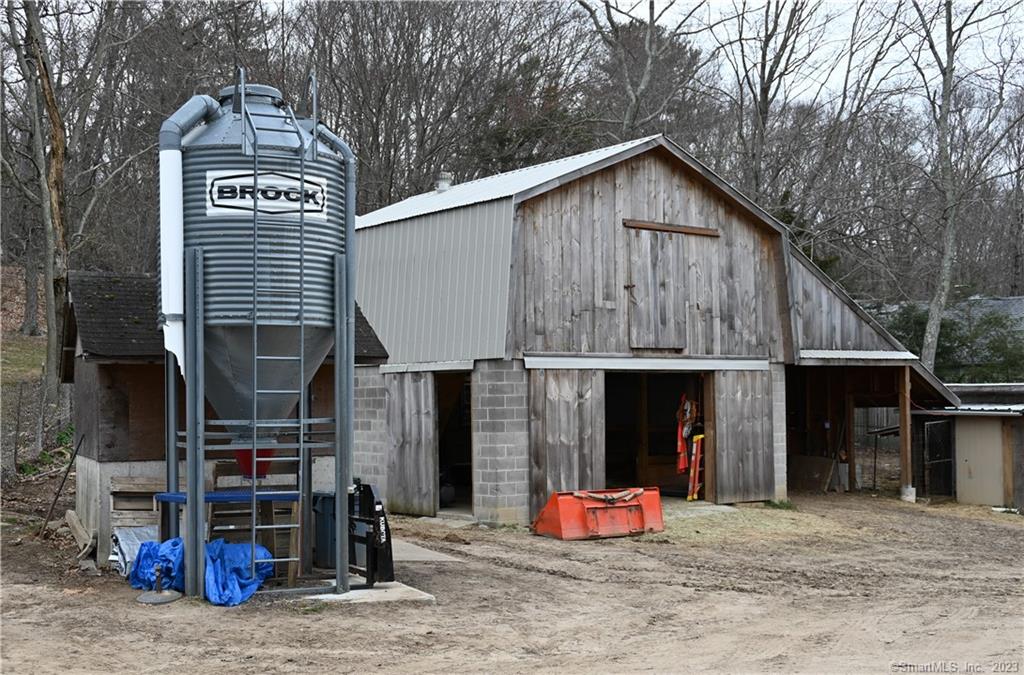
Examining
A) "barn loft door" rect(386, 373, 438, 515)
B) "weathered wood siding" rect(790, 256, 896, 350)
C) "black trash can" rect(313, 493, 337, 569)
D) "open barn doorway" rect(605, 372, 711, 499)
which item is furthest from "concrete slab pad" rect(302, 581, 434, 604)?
"open barn doorway" rect(605, 372, 711, 499)

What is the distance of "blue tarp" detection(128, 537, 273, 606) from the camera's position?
36.1ft

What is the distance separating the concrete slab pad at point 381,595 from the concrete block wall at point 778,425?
1054 cm

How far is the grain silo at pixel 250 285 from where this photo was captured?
11.1m

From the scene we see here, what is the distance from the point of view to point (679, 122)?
1481 inches

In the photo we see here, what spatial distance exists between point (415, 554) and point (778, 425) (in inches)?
342

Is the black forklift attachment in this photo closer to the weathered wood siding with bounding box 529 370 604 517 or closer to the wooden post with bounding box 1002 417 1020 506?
the weathered wood siding with bounding box 529 370 604 517

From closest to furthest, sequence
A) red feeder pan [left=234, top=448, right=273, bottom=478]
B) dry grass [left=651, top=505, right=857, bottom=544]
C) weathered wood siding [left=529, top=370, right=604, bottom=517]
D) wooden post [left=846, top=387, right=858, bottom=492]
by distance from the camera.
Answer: red feeder pan [left=234, top=448, right=273, bottom=478]
dry grass [left=651, top=505, right=857, bottom=544]
weathered wood siding [left=529, top=370, right=604, bottom=517]
wooden post [left=846, top=387, right=858, bottom=492]

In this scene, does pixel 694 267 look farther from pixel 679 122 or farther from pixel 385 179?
pixel 679 122

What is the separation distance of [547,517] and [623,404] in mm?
9025

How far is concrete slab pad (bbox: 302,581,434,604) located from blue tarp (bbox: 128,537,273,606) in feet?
2.01

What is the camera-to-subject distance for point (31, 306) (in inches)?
1522

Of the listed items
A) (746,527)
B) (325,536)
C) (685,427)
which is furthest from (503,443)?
(325,536)

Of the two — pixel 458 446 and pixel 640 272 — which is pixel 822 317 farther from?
pixel 458 446

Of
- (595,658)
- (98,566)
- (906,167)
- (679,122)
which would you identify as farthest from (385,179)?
(595,658)
